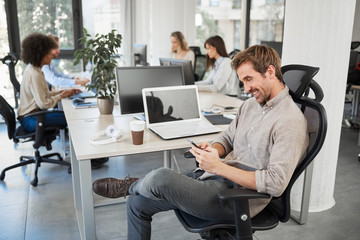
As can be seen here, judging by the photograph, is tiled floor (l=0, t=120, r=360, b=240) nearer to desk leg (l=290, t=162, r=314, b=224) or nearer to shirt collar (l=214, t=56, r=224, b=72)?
desk leg (l=290, t=162, r=314, b=224)

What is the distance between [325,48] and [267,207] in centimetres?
131

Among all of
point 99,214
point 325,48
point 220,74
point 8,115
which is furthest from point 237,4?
point 99,214

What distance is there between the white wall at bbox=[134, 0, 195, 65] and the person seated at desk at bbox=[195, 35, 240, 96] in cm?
266

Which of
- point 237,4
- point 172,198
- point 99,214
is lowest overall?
point 99,214

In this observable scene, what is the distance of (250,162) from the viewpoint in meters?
1.61

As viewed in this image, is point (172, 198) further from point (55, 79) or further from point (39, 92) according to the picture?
point (55, 79)

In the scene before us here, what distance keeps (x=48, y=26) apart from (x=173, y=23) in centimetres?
223

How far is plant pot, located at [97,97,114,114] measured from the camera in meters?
2.59

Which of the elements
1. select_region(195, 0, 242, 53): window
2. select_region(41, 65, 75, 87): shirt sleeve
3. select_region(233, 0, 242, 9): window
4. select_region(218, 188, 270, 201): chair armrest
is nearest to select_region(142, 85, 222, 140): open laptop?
select_region(218, 188, 270, 201): chair armrest

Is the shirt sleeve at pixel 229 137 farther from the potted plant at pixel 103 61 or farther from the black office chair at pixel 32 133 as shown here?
the black office chair at pixel 32 133

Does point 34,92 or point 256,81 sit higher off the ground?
point 256,81

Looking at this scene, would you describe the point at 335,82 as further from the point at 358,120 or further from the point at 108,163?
the point at 358,120

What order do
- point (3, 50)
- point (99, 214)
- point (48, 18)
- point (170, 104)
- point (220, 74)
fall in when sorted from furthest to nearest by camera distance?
point (48, 18)
point (3, 50)
point (220, 74)
point (99, 214)
point (170, 104)

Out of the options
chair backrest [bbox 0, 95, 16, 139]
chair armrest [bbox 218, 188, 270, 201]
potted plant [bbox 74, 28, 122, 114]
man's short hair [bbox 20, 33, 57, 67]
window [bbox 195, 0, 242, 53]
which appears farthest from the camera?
window [bbox 195, 0, 242, 53]
